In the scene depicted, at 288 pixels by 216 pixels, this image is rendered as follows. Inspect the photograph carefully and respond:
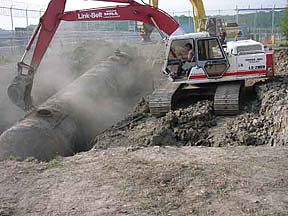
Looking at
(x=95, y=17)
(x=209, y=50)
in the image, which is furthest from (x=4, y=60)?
(x=209, y=50)

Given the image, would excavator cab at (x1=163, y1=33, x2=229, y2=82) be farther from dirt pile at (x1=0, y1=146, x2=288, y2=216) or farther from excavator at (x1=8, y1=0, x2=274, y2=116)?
dirt pile at (x1=0, y1=146, x2=288, y2=216)

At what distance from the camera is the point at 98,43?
24484mm

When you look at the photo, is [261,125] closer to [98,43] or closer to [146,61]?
[146,61]

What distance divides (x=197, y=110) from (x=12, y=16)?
14.9 meters

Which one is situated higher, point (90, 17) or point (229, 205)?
point (90, 17)

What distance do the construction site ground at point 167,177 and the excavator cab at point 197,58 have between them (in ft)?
7.35

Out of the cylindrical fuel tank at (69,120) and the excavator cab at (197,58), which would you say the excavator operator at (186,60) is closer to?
the excavator cab at (197,58)

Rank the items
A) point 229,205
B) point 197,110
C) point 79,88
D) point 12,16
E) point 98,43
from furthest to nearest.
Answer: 1. point 98,43
2. point 12,16
3. point 79,88
4. point 197,110
5. point 229,205

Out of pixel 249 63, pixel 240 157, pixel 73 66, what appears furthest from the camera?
pixel 73 66

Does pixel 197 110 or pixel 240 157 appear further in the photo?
pixel 197 110

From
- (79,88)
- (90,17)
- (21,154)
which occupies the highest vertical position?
(90,17)

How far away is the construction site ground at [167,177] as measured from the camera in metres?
5.48

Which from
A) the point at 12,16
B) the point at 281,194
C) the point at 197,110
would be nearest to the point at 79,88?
the point at 197,110

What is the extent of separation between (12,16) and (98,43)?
4.40 metres
